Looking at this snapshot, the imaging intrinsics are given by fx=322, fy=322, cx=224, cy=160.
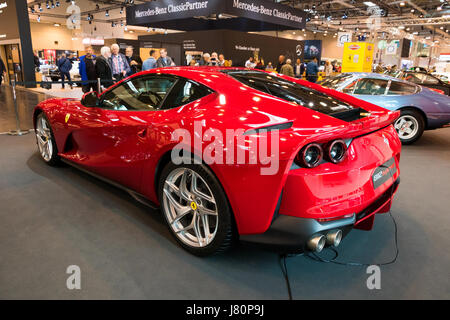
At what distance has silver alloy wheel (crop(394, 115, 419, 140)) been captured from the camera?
5.51 metres

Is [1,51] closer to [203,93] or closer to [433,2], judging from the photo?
[203,93]

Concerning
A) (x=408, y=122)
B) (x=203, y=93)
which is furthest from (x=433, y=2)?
(x=203, y=93)

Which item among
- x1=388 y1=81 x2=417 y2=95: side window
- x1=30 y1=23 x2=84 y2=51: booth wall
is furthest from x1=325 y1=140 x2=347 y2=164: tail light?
x1=30 y1=23 x2=84 y2=51: booth wall

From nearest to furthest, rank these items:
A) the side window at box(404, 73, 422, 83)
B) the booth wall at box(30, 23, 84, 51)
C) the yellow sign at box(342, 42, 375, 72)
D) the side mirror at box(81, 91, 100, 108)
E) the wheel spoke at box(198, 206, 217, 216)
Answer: the wheel spoke at box(198, 206, 217, 216) < the side mirror at box(81, 91, 100, 108) < the yellow sign at box(342, 42, 375, 72) < the side window at box(404, 73, 422, 83) < the booth wall at box(30, 23, 84, 51)

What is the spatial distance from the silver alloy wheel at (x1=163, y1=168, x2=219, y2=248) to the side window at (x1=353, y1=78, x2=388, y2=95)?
4649 millimetres

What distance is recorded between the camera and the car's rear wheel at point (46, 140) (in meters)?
3.61

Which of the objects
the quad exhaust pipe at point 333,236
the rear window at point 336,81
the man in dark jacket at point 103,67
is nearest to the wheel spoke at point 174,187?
the quad exhaust pipe at point 333,236

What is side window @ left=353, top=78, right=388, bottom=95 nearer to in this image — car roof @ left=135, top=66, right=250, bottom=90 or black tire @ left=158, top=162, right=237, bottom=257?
car roof @ left=135, top=66, right=250, bottom=90

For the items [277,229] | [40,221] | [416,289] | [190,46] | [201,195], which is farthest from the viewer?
[190,46]

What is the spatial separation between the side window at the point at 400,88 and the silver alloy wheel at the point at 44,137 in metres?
5.34
